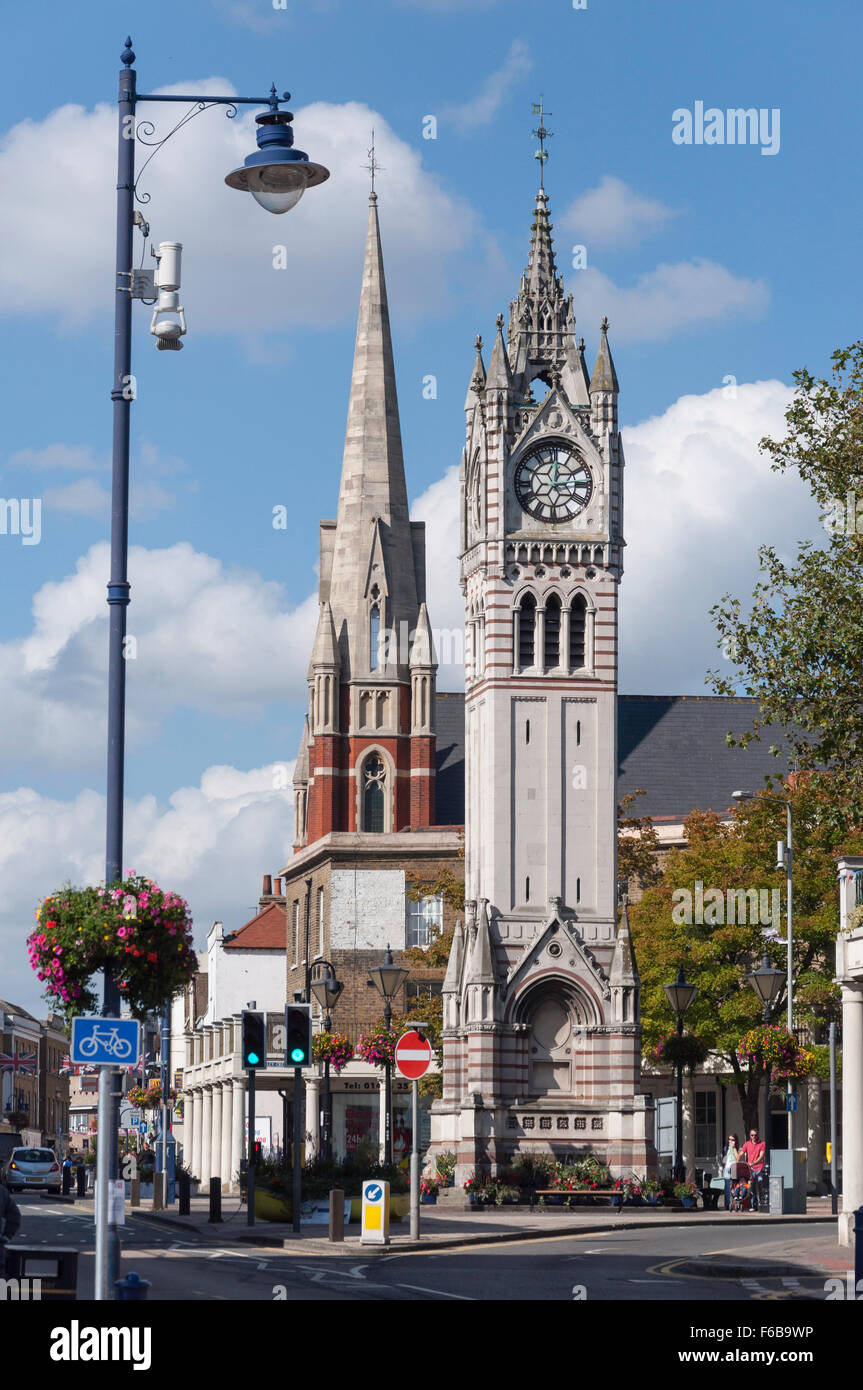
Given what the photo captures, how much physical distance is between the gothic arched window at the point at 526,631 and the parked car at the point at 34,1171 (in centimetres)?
2714

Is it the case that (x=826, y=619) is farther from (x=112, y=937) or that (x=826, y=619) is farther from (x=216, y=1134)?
(x=216, y=1134)

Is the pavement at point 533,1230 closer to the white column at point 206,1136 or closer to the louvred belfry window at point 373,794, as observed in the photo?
the louvred belfry window at point 373,794

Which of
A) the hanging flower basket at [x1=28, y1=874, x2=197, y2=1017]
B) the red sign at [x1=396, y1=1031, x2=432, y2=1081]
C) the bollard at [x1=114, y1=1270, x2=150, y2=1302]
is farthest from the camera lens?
the red sign at [x1=396, y1=1031, x2=432, y2=1081]

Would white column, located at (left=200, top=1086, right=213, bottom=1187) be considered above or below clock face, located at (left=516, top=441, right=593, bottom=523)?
below

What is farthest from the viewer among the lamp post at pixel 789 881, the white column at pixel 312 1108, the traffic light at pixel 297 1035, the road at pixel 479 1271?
the white column at pixel 312 1108

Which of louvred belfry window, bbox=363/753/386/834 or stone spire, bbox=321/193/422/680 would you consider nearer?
louvred belfry window, bbox=363/753/386/834

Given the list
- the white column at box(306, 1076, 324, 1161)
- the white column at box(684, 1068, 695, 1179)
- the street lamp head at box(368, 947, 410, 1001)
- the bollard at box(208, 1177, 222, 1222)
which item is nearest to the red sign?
the street lamp head at box(368, 947, 410, 1001)

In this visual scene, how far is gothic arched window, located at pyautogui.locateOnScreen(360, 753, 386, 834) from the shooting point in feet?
298

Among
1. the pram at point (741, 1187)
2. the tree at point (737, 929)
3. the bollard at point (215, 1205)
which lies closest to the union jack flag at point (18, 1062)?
the tree at point (737, 929)

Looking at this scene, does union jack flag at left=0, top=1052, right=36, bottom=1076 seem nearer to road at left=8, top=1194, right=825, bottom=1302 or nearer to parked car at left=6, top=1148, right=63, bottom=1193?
parked car at left=6, top=1148, right=63, bottom=1193

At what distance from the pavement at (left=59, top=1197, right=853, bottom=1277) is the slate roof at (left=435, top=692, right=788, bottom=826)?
125 ft

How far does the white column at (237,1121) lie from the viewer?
84775 mm
